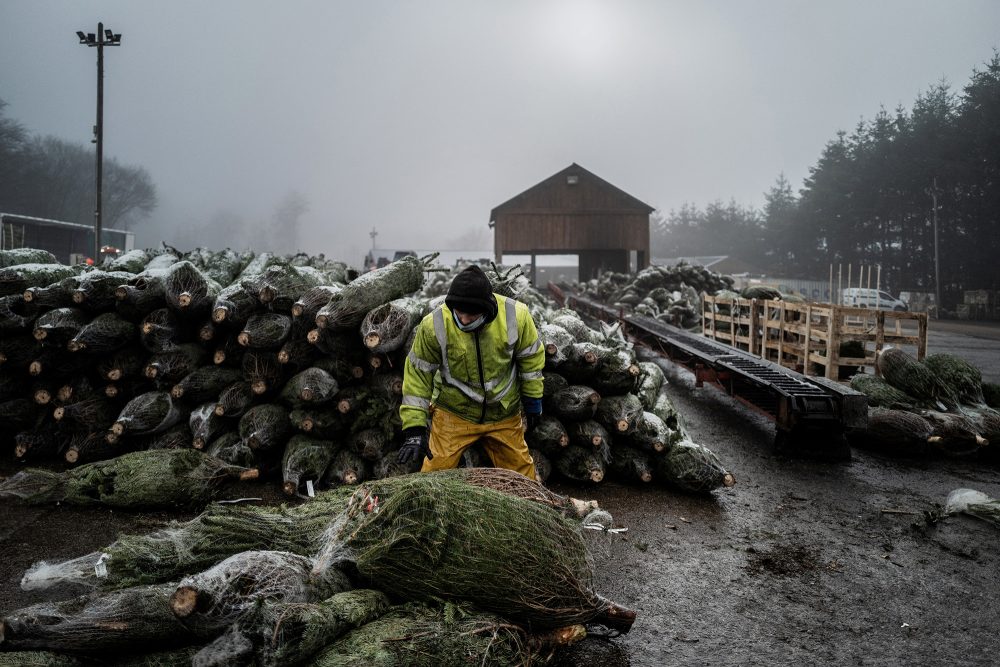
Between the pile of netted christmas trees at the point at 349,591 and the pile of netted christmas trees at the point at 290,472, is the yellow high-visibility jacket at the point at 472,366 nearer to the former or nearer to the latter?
the pile of netted christmas trees at the point at 290,472

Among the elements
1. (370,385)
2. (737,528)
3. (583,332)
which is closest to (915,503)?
(737,528)

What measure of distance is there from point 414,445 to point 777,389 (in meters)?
4.27

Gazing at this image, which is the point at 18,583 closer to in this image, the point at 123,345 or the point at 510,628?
the point at 123,345

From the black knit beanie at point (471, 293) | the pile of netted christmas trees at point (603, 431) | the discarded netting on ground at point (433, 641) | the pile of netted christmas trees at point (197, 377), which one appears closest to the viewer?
the discarded netting on ground at point (433, 641)

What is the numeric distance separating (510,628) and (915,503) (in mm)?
4363

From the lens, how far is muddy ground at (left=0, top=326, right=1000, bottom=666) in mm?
3121

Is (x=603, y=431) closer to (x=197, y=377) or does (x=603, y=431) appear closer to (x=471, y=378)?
(x=471, y=378)

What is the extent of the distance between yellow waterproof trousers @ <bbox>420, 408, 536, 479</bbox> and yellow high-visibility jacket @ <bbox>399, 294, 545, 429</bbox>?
0.06m

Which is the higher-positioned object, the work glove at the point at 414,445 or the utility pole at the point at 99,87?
the utility pole at the point at 99,87

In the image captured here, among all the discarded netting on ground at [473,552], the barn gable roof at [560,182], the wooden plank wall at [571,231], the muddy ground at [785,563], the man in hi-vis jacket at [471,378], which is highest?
the barn gable roof at [560,182]

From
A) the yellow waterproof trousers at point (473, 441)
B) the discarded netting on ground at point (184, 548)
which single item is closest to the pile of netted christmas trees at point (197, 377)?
the yellow waterproof trousers at point (473, 441)

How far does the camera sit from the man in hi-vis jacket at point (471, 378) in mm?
3928

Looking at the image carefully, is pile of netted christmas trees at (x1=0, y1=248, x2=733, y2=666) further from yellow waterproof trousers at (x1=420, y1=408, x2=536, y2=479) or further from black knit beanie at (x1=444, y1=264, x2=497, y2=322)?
black knit beanie at (x1=444, y1=264, x2=497, y2=322)

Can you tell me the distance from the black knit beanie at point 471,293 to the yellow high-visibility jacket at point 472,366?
0.54ft
